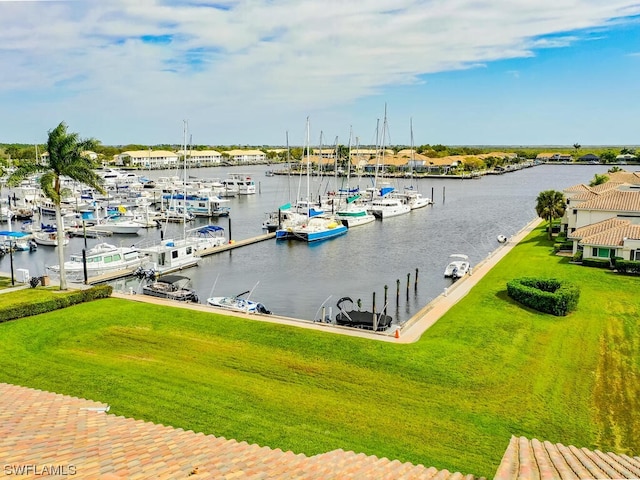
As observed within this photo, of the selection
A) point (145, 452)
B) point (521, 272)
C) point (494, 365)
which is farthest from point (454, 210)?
point (145, 452)

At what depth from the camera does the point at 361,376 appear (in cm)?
2242

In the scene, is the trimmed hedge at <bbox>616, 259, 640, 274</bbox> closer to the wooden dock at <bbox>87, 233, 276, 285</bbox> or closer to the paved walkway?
the paved walkway

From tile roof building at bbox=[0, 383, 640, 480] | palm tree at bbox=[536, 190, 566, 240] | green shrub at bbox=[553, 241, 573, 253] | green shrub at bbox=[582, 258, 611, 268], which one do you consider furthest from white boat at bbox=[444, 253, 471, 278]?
tile roof building at bbox=[0, 383, 640, 480]

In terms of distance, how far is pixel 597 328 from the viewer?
95.1 ft

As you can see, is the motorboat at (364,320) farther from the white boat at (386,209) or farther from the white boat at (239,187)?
the white boat at (239,187)

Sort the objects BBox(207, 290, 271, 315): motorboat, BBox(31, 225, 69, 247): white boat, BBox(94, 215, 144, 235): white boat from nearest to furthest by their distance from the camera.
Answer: BBox(207, 290, 271, 315): motorboat
BBox(31, 225, 69, 247): white boat
BBox(94, 215, 144, 235): white boat

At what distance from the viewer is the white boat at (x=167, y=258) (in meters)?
48.8

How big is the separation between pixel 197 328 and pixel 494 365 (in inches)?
591

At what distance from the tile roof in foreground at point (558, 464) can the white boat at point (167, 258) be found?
41629 millimetres

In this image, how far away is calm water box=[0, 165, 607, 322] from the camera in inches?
1615

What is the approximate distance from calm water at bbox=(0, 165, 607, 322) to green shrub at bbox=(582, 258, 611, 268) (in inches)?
426

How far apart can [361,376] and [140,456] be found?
14.3 m

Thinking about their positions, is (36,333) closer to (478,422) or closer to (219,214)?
→ (478,422)

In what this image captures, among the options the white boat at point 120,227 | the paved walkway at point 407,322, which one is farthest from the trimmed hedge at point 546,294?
the white boat at point 120,227
